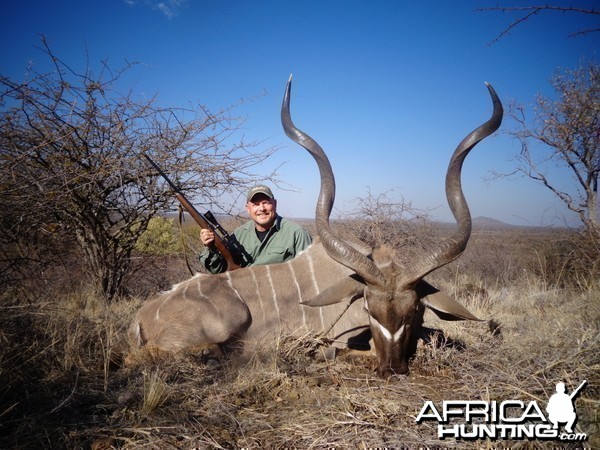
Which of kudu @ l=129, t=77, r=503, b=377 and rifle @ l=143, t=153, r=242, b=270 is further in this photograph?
rifle @ l=143, t=153, r=242, b=270

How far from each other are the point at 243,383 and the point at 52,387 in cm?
114

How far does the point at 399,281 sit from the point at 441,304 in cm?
38

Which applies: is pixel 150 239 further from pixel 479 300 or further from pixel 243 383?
pixel 479 300

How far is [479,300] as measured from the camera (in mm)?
4738

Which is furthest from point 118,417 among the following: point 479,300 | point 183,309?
point 479,300

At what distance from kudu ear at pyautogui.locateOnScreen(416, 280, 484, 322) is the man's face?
2.09 m

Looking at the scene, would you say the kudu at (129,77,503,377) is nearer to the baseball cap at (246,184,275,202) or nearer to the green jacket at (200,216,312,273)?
the green jacket at (200,216,312,273)

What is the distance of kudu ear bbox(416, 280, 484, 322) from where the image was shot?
2.57m

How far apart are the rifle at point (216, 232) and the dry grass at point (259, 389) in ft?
4.04

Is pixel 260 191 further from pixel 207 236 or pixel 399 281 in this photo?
pixel 399 281

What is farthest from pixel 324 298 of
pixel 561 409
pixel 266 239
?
pixel 266 239
